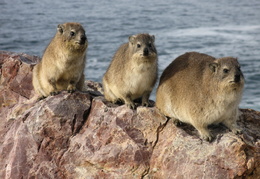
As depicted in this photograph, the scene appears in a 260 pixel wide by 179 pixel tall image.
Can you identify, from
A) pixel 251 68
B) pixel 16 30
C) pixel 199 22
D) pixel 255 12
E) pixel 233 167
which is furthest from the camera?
pixel 255 12

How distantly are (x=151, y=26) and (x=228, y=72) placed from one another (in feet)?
128

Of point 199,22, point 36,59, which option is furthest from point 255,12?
point 36,59

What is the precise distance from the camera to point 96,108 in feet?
34.1

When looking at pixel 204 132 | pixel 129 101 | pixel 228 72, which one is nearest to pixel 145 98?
pixel 129 101

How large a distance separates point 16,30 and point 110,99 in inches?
1363

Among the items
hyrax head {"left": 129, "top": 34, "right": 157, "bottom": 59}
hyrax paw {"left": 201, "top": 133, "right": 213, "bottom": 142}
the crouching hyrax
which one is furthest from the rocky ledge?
hyrax head {"left": 129, "top": 34, "right": 157, "bottom": 59}

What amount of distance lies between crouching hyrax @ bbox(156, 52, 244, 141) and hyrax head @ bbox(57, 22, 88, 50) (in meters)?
1.92

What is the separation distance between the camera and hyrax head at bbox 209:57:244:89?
9.00 meters

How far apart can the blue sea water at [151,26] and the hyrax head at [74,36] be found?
650 inches

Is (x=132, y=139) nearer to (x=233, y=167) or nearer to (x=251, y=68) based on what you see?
(x=233, y=167)

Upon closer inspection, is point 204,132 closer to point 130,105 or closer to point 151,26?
point 130,105

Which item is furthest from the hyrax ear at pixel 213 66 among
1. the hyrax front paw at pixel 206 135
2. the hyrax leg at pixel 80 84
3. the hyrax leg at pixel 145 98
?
the hyrax leg at pixel 80 84

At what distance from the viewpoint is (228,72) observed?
915cm

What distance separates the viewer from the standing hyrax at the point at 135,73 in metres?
10.4
